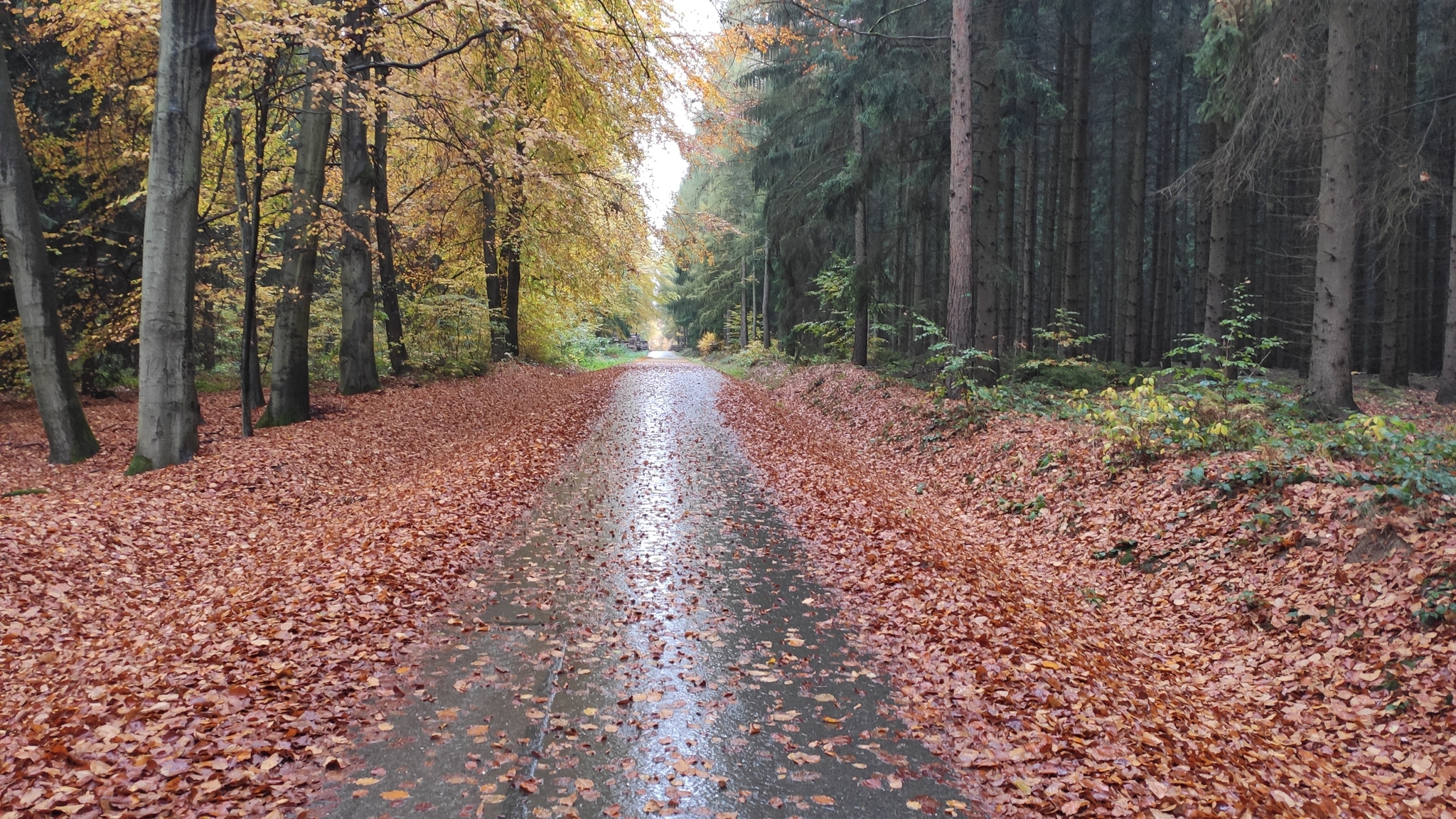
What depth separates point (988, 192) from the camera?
13.7 meters

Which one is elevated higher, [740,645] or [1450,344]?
[1450,344]

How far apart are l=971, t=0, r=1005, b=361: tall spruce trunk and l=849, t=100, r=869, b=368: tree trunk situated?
4336mm

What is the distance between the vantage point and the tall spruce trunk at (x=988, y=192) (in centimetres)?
1331

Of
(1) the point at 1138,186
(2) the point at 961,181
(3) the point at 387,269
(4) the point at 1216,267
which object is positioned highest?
(1) the point at 1138,186

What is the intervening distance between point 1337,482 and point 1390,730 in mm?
2685

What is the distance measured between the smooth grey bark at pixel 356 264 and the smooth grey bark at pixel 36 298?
16.8 feet

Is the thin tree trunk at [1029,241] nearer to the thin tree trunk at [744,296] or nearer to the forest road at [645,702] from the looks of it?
the forest road at [645,702]

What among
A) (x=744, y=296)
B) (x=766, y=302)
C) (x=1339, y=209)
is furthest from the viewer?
(x=744, y=296)

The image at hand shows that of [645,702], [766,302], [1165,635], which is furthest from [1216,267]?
[766,302]

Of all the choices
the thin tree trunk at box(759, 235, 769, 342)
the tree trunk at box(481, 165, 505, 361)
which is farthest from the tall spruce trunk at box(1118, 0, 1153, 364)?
the thin tree trunk at box(759, 235, 769, 342)

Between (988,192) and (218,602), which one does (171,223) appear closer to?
(218,602)

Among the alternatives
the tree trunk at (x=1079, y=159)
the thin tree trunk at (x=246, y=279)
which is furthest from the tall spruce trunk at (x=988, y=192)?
the thin tree trunk at (x=246, y=279)

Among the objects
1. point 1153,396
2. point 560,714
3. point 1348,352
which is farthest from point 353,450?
point 1348,352

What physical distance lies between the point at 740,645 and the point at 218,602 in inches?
157
